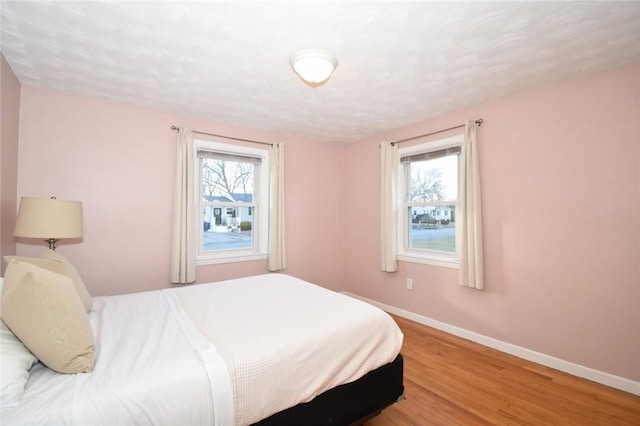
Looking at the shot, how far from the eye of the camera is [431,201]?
350 cm

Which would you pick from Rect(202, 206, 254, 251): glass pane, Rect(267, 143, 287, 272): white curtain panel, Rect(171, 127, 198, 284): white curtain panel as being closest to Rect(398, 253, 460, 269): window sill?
Rect(267, 143, 287, 272): white curtain panel

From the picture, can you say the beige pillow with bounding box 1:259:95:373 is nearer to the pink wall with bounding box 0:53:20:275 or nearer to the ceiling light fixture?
the pink wall with bounding box 0:53:20:275

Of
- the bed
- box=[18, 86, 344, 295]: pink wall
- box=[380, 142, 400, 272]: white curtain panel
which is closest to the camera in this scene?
the bed

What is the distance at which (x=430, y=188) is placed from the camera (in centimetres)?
354

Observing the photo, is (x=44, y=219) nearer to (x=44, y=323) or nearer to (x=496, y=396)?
(x=44, y=323)

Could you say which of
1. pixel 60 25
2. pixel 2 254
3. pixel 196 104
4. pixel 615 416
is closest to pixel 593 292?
pixel 615 416

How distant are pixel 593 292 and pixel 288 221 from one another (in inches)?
128

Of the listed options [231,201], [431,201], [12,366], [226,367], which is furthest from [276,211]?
[12,366]

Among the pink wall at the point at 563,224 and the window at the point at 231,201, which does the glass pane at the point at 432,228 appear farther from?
the window at the point at 231,201

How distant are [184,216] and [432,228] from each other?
2.95 meters

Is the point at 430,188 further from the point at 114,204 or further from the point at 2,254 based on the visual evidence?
the point at 2,254

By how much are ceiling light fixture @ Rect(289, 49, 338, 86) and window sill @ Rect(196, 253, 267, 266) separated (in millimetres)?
2390

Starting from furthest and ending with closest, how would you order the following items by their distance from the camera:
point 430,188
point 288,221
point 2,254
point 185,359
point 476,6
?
1. point 288,221
2. point 430,188
3. point 2,254
4. point 476,6
5. point 185,359

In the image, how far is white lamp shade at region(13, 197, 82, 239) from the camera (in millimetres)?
1995
